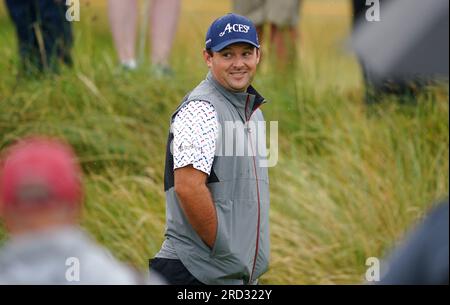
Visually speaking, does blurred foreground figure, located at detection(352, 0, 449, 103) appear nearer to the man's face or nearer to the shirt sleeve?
the shirt sleeve

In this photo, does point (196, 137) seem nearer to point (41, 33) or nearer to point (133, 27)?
point (41, 33)

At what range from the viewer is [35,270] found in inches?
116

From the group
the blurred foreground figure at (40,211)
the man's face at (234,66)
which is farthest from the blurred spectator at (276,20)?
the blurred foreground figure at (40,211)

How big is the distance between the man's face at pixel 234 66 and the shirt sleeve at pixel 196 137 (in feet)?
0.57

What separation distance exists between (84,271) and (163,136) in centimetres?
440

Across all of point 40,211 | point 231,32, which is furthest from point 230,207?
point 40,211

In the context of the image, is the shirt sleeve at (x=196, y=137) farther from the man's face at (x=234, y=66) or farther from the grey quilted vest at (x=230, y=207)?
the man's face at (x=234, y=66)

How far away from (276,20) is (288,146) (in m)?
1.09

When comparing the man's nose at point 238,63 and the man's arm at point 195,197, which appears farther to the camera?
the man's nose at point 238,63

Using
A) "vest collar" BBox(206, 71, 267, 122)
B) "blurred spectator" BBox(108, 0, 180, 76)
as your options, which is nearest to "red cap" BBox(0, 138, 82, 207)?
"vest collar" BBox(206, 71, 267, 122)

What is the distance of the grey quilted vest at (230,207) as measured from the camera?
4.77m

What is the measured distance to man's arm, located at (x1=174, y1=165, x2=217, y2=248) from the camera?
15.3ft
